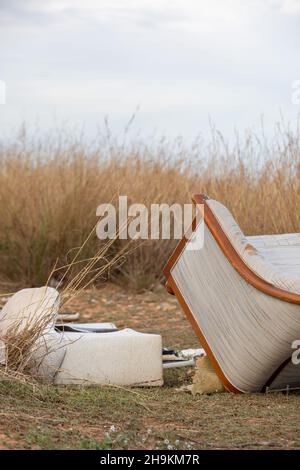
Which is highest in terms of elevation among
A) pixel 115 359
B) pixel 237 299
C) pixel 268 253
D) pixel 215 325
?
pixel 268 253

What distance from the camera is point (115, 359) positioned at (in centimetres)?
525

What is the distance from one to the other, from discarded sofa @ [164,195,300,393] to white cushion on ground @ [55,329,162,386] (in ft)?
1.40

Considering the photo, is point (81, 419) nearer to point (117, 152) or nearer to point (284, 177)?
point (284, 177)

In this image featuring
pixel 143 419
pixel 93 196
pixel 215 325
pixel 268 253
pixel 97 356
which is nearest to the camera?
pixel 143 419

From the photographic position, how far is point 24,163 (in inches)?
429

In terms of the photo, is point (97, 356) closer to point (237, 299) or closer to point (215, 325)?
point (215, 325)

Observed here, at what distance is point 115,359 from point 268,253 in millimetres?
961

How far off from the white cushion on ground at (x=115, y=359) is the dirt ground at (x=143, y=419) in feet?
0.35

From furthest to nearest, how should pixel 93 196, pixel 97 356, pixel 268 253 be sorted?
pixel 93 196, pixel 97 356, pixel 268 253

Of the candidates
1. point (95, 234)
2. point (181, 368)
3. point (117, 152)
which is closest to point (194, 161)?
point (117, 152)

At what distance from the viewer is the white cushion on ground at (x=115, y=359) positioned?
5.23m

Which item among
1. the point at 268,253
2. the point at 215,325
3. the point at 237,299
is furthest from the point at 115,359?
the point at 268,253
